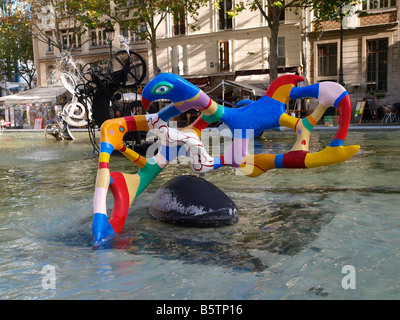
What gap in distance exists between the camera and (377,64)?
28672 millimetres

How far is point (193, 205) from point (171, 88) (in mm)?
1316

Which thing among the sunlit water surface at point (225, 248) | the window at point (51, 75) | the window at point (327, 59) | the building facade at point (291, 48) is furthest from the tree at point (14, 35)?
the sunlit water surface at point (225, 248)

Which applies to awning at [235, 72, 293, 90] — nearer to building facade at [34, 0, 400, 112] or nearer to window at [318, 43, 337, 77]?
building facade at [34, 0, 400, 112]

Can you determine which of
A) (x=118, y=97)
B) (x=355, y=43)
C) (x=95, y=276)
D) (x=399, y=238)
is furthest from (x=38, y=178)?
(x=355, y=43)

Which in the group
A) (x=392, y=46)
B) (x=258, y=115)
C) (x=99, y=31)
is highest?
(x=99, y=31)

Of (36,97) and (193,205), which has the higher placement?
(36,97)

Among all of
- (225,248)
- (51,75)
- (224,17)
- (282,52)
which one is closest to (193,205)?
(225,248)

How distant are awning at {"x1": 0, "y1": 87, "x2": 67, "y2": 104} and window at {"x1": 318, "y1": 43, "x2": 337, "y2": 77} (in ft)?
64.6

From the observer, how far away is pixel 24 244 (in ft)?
13.8

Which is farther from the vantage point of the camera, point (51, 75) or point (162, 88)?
point (51, 75)

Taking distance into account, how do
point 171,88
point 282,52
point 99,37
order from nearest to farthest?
1. point 171,88
2. point 282,52
3. point 99,37

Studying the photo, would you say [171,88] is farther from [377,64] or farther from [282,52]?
[282,52]
